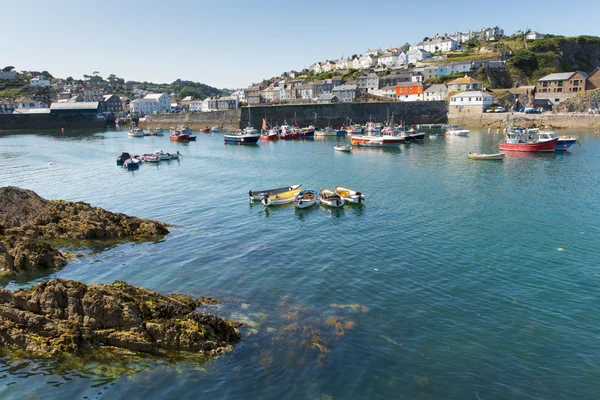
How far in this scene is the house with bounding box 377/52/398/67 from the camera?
166m

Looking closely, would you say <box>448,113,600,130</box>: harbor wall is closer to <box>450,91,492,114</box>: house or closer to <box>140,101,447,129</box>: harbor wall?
<box>450,91,492,114</box>: house

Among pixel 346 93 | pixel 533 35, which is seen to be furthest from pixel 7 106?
pixel 533 35

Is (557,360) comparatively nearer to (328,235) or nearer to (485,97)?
(328,235)

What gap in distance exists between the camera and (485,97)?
93062 mm

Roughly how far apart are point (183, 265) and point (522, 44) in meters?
150

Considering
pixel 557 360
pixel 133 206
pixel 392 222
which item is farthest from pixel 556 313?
pixel 133 206

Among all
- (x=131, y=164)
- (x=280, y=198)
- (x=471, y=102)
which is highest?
(x=471, y=102)

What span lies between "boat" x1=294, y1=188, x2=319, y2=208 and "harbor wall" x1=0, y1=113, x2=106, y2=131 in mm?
120857

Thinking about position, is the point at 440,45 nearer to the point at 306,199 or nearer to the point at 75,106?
the point at 75,106

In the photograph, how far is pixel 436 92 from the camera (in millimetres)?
109312

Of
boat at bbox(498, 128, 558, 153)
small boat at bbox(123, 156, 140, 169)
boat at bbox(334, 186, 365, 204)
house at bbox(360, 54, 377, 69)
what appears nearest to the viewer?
boat at bbox(334, 186, 365, 204)

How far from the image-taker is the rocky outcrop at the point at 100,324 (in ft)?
41.5

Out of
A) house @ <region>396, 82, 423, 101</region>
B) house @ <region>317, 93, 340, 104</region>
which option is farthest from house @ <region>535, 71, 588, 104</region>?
house @ <region>317, 93, 340, 104</region>

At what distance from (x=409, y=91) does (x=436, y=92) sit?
29.8ft
